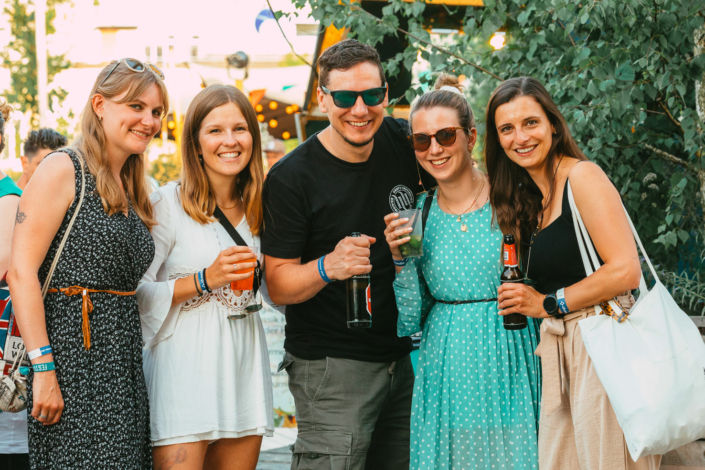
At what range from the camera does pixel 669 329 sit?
2.33 m

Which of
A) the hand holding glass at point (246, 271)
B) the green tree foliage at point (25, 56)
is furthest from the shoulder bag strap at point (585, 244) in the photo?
the green tree foliage at point (25, 56)

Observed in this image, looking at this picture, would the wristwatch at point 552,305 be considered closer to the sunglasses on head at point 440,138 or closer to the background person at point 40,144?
the sunglasses on head at point 440,138

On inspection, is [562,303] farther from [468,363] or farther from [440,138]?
[440,138]

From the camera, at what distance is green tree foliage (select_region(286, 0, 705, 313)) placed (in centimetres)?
320

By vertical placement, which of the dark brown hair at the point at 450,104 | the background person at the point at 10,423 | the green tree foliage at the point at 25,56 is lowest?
the background person at the point at 10,423

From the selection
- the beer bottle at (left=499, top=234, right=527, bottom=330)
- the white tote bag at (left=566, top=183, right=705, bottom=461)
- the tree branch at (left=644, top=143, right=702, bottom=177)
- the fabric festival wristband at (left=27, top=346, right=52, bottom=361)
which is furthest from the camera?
the tree branch at (left=644, top=143, right=702, bottom=177)

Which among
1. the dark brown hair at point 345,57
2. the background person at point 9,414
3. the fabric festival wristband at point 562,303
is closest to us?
the fabric festival wristband at point 562,303

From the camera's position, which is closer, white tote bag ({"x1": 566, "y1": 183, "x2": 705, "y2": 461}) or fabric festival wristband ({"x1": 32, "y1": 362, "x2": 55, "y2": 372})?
white tote bag ({"x1": 566, "y1": 183, "x2": 705, "y2": 461})

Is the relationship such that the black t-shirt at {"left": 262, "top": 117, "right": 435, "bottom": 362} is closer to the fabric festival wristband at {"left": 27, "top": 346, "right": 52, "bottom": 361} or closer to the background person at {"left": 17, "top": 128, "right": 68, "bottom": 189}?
the fabric festival wristband at {"left": 27, "top": 346, "right": 52, "bottom": 361}

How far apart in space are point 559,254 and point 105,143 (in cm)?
197

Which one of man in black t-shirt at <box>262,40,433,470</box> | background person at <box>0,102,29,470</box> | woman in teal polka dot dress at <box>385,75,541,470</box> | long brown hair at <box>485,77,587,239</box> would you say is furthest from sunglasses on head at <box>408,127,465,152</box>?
background person at <box>0,102,29,470</box>

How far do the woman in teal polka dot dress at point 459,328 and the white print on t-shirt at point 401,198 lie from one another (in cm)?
17

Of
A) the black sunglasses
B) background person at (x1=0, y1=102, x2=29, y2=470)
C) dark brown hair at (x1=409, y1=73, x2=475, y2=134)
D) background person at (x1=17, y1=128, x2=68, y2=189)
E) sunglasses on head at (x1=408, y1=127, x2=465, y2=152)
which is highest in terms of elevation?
background person at (x1=17, y1=128, x2=68, y2=189)

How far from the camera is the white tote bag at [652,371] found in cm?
221
